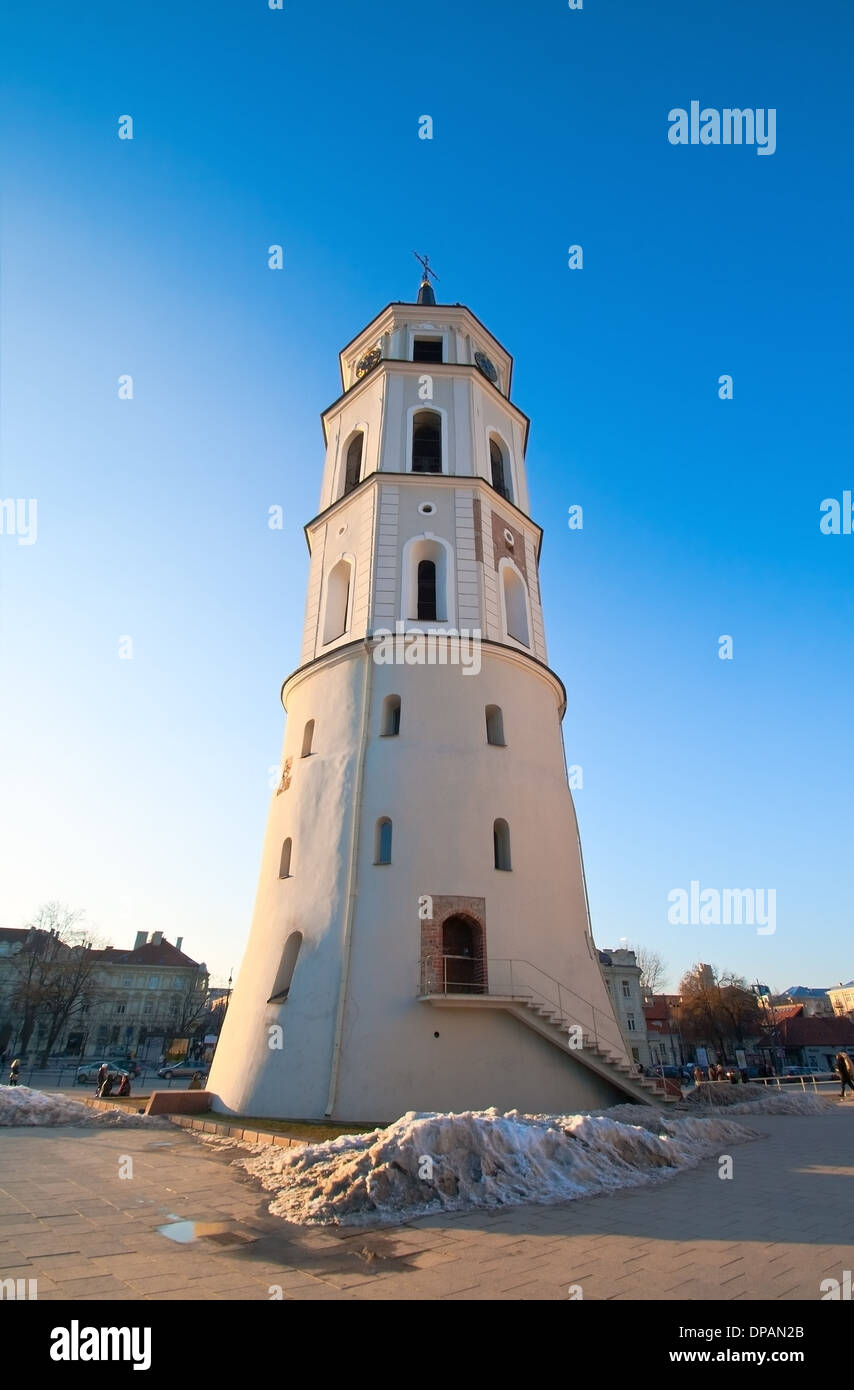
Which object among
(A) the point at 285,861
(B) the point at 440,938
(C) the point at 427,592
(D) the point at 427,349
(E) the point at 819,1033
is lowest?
(E) the point at 819,1033

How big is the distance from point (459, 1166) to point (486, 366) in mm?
27734

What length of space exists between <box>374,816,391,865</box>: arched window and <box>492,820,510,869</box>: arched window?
2.55 meters

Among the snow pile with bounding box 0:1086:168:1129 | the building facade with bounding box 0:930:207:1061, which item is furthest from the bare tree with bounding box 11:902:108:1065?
the snow pile with bounding box 0:1086:168:1129

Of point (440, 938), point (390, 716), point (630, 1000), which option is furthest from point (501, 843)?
point (630, 1000)

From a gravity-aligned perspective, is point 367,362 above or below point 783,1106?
above

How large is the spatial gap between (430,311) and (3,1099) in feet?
94.4

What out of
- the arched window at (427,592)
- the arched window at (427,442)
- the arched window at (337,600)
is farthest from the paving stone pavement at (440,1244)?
the arched window at (427,442)

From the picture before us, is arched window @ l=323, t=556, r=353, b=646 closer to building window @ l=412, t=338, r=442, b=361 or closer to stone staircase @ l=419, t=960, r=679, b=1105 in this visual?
building window @ l=412, t=338, r=442, b=361

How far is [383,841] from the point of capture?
17.7 metres

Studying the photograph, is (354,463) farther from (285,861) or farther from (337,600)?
(285,861)

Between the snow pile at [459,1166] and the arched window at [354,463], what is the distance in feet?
68.8

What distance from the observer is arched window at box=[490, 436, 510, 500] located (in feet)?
85.9
